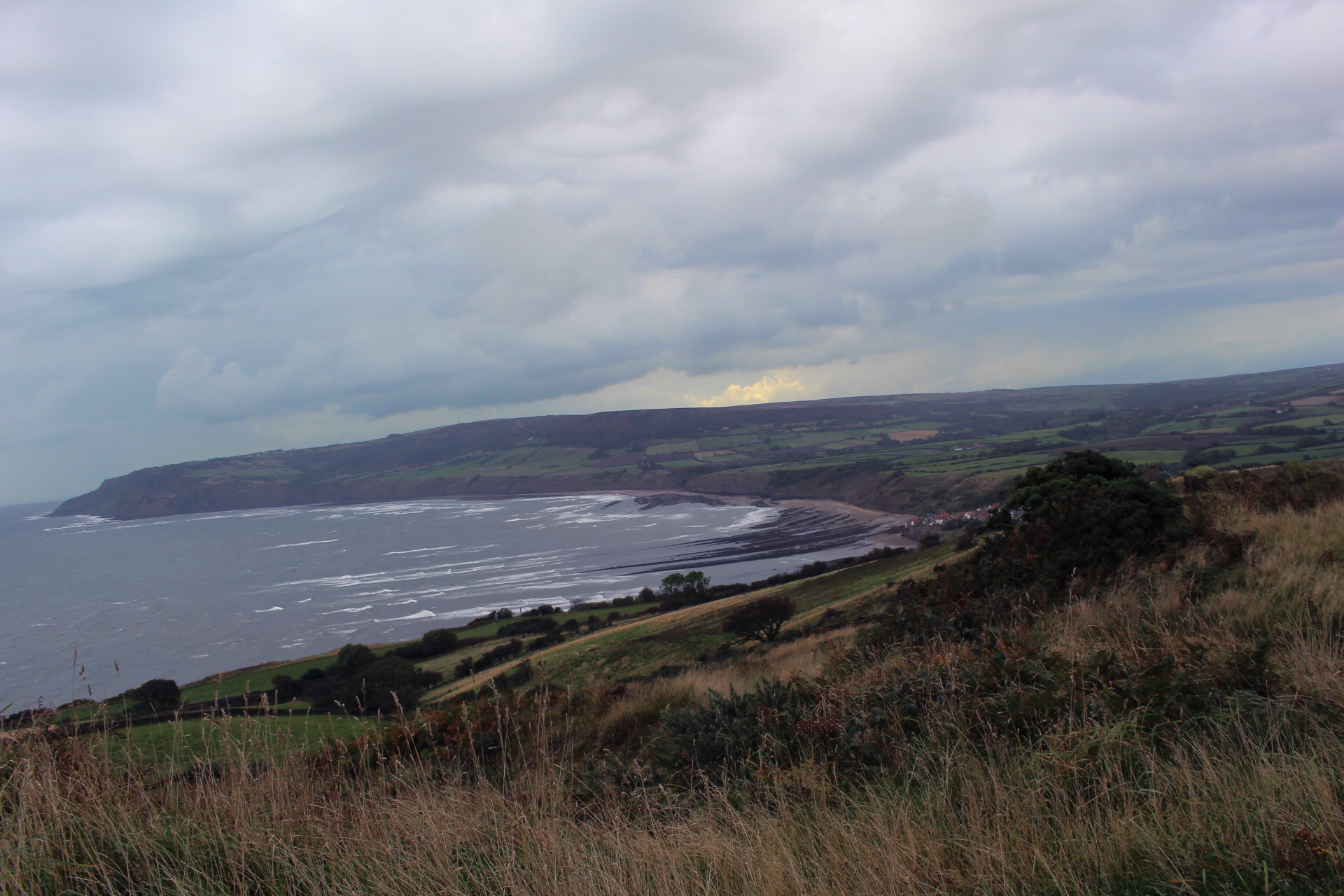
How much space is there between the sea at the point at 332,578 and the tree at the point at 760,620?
20509 millimetres

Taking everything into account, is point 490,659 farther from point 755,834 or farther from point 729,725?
point 755,834

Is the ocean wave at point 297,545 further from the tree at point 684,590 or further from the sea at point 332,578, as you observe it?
the tree at point 684,590

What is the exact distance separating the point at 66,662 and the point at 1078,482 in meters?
58.9

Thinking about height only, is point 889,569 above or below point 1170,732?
below

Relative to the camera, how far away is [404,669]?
29359 millimetres

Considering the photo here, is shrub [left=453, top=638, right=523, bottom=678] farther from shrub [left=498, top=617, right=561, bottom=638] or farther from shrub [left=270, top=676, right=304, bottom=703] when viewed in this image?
shrub [left=270, top=676, right=304, bottom=703]

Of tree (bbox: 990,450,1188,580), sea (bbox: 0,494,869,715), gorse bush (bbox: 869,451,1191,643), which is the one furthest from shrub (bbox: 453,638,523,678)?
tree (bbox: 990,450,1188,580)

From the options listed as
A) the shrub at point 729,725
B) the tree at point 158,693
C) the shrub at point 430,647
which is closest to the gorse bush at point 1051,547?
the shrub at point 729,725

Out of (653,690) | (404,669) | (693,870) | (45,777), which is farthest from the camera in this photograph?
(404,669)

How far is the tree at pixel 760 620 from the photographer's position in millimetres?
23453

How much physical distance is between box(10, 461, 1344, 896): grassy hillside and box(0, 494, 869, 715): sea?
178 cm

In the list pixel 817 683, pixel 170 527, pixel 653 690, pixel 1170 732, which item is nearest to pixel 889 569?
pixel 653 690

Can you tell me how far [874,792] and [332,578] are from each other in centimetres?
7985

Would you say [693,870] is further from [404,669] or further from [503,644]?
[503,644]
